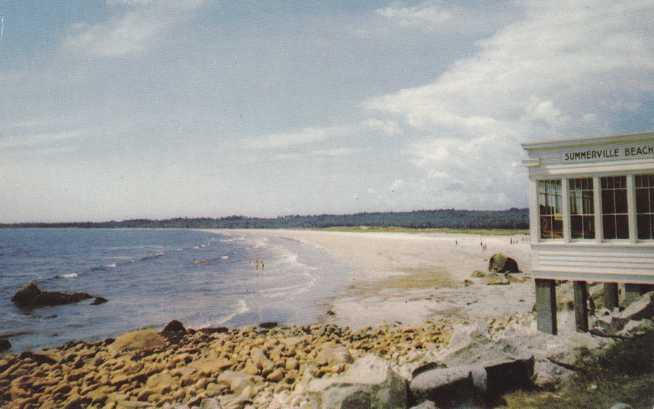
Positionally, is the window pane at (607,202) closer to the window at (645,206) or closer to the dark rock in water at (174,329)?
the window at (645,206)

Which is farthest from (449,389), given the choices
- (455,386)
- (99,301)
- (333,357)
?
(99,301)

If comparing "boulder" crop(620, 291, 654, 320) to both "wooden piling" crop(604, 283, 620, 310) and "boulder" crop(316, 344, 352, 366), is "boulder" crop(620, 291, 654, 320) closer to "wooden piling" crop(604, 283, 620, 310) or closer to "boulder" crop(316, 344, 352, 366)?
"wooden piling" crop(604, 283, 620, 310)

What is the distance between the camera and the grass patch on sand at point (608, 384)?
26.4 feet

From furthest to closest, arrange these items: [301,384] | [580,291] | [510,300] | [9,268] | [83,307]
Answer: [9,268] → [83,307] → [510,300] → [580,291] → [301,384]

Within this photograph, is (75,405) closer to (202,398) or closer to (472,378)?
(202,398)

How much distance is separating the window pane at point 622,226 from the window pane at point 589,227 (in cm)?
51

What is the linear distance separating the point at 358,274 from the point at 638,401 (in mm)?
26686

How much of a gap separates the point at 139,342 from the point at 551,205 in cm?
1400

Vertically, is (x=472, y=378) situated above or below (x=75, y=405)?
above

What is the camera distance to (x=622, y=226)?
11.1 meters

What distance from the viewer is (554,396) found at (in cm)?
857

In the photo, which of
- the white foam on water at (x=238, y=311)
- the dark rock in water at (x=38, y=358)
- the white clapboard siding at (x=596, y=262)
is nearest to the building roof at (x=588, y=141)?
the white clapboard siding at (x=596, y=262)

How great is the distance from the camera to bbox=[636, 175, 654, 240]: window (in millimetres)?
10680

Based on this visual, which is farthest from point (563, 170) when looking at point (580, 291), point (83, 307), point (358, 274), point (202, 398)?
point (83, 307)
